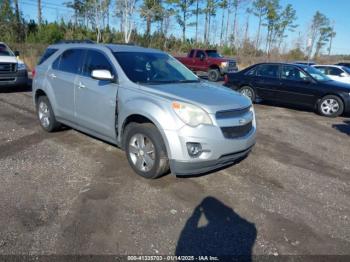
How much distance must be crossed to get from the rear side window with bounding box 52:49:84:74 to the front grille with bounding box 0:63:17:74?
5.74 m

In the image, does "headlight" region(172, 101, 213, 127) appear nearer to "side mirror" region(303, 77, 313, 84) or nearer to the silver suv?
the silver suv

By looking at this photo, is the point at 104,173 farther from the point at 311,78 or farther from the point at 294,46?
the point at 294,46

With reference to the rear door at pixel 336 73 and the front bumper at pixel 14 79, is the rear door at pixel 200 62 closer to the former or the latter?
the rear door at pixel 336 73

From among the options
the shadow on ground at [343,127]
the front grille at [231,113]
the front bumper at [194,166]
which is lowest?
the shadow on ground at [343,127]

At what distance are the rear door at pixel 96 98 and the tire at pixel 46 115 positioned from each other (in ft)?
3.34

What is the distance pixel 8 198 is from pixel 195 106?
2500 mm

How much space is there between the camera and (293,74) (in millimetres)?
10516

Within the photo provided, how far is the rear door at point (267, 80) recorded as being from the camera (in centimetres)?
1079

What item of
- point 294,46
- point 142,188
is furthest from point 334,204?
point 294,46

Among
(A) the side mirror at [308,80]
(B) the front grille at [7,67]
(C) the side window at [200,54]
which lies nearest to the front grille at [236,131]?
(A) the side mirror at [308,80]

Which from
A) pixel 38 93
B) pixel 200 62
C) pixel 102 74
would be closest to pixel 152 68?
pixel 102 74

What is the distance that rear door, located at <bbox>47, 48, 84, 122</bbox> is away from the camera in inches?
212

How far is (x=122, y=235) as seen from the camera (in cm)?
315

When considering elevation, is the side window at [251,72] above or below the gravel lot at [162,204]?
above
